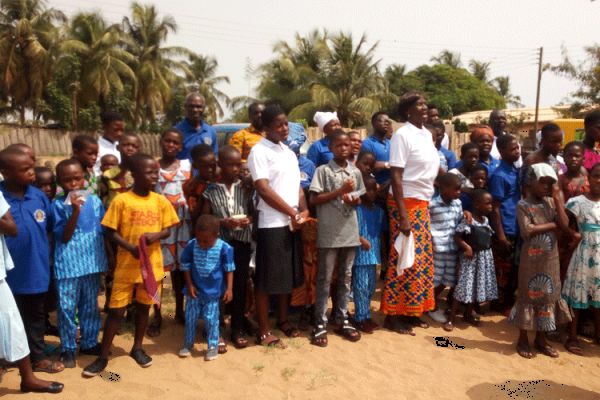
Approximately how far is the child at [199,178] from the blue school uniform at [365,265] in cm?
138

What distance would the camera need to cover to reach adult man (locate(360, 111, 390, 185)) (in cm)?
507

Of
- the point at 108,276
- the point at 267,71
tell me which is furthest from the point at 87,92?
the point at 108,276

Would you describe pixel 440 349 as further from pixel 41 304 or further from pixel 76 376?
pixel 41 304

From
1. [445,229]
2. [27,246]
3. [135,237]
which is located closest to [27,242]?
[27,246]

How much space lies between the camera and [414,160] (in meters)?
4.37

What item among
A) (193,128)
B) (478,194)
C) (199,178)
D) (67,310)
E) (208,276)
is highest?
(193,128)

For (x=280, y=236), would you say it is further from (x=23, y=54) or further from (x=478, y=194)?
(x=23, y=54)

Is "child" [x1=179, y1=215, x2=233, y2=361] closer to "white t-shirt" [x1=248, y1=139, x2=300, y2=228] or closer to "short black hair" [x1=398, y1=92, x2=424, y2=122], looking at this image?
"white t-shirt" [x1=248, y1=139, x2=300, y2=228]

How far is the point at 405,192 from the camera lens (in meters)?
4.44

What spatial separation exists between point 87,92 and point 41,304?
25.9 metres

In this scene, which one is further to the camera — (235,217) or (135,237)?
(235,217)

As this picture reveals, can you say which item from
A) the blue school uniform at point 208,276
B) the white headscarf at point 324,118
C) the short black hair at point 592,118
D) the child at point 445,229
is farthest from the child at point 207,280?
the short black hair at point 592,118

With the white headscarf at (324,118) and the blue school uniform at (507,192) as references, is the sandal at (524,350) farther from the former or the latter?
the white headscarf at (324,118)

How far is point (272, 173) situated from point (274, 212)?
31 cm
